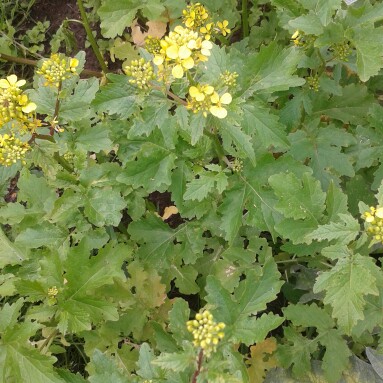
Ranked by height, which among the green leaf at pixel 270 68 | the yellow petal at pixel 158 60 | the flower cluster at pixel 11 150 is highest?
the yellow petal at pixel 158 60

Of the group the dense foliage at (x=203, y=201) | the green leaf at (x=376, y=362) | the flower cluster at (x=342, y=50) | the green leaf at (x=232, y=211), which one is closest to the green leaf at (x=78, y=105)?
the dense foliage at (x=203, y=201)

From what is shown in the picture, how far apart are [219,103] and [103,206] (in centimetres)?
96

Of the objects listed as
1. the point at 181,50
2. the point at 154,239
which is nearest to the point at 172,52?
the point at 181,50

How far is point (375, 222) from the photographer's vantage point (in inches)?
82.5

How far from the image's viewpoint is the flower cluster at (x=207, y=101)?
2.02 metres

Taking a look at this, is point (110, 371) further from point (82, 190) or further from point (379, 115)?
point (379, 115)

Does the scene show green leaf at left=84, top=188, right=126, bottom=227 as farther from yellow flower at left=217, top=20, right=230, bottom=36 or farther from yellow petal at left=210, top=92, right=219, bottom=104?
yellow flower at left=217, top=20, right=230, bottom=36

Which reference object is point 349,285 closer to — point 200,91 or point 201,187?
point 201,187

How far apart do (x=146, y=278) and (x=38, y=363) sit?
0.91m

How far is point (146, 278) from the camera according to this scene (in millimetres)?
3217

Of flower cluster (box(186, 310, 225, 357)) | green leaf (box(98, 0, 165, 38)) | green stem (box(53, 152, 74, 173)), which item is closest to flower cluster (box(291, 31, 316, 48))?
green leaf (box(98, 0, 165, 38))

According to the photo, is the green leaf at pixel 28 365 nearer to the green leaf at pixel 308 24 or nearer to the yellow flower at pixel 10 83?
the yellow flower at pixel 10 83

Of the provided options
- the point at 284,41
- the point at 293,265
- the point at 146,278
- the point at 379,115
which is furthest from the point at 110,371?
the point at 284,41

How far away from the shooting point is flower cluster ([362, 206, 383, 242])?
2037 mm
